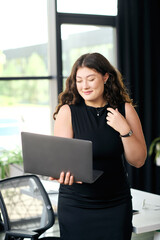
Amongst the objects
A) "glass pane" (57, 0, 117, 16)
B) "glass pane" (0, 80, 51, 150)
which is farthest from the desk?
"glass pane" (57, 0, 117, 16)

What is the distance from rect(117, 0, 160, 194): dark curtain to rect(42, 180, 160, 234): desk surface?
2.01 meters

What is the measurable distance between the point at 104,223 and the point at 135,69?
321 cm

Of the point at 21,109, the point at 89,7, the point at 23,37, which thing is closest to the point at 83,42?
the point at 89,7

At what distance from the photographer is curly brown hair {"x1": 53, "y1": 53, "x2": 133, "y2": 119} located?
202 cm

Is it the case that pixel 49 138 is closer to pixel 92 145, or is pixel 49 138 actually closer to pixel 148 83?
pixel 92 145

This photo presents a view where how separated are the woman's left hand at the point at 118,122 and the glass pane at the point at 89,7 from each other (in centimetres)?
292

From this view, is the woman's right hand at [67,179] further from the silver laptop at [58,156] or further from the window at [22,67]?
the window at [22,67]

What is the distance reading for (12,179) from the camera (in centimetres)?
258

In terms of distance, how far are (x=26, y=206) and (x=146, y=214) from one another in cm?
74

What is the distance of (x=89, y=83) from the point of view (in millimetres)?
1993

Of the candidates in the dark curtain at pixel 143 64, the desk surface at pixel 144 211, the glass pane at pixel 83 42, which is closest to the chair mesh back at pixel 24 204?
the desk surface at pixel 144 211

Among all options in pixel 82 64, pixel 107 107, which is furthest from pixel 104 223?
pixel 82 64

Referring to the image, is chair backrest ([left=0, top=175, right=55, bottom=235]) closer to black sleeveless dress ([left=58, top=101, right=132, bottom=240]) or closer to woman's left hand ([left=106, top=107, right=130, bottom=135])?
black sleeveless dress ([left=58, top=101, right=132, bottom=240])

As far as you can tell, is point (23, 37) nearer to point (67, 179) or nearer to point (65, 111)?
point (65, 111)
